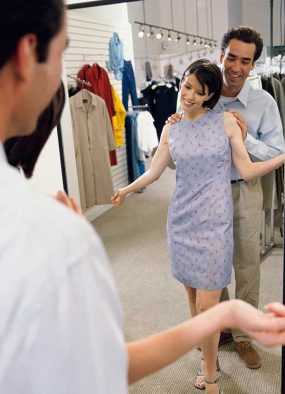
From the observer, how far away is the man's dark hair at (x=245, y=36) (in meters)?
1.70

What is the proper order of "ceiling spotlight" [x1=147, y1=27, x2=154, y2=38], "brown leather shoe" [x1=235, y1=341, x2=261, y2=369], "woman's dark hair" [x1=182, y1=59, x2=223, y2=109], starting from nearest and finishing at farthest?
"woman's dark hair" [x1=182, y1=59, x2=223, y2=109]
"brown leather shoe" [x1=235, y1=341, x2=261, y2=369]
"ceiling spotlight" [x1=147, y1=27, x2=154, y2=38]

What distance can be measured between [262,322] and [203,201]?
957mm

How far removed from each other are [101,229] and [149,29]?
1065mm

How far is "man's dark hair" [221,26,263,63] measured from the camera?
1703mm

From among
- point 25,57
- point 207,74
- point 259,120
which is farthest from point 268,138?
point 25,57

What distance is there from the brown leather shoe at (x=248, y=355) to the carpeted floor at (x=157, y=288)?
0.03 metres

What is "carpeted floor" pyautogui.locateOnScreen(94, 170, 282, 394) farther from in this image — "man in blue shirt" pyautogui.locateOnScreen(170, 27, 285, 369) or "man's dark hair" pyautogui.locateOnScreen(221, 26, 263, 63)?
"man's dark hair" pyautogui.locateOnScreen(221, 26, 263, 63)

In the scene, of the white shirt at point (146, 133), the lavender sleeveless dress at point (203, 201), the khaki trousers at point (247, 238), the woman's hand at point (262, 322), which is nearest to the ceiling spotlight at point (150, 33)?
the white shirt at point (146, 133)

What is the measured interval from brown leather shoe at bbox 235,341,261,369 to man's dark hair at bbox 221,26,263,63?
4.14 feet

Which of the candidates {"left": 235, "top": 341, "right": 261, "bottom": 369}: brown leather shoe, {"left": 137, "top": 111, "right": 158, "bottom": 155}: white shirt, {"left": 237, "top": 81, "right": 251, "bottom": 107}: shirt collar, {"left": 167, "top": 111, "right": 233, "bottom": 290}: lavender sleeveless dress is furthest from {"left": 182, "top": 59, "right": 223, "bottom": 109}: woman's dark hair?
{"left": 235, "top": 341, "right": 261, "bottom": 369}: brown leather shoe

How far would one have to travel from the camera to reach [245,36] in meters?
1.70

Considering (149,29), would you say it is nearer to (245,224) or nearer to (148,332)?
(245,224)

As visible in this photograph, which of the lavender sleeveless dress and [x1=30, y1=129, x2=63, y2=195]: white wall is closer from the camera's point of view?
the lavender sleeveless dress

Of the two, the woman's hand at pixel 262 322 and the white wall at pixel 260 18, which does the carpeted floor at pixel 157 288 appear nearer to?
the white wall at pixel 260 18
